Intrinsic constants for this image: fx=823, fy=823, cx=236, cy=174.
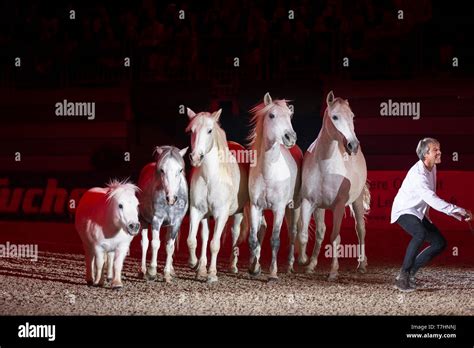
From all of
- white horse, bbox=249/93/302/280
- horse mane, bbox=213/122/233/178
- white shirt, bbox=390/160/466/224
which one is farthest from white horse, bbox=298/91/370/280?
white shirt, bbox=390/160/466/224

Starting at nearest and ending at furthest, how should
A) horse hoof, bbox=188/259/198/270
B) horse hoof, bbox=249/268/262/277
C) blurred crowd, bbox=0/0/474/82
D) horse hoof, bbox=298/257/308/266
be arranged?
horse hoof, bbox=249/268/262/277
horse hoof, bbox=188/259/198/270
horse hoof, bbox=298/257/308/266
blurred crowd, bbox=0/0/474/82

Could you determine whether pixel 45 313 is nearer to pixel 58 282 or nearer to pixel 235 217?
pixel 58 282

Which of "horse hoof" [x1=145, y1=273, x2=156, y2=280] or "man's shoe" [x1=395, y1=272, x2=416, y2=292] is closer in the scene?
"man's shoe" [x1=395, y1=272, x2=416, y2=292]

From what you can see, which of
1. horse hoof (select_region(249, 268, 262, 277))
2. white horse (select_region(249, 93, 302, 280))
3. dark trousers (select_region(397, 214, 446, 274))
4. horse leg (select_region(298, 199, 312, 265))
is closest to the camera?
dark trousers (select_region(397, 214, 446, 274))

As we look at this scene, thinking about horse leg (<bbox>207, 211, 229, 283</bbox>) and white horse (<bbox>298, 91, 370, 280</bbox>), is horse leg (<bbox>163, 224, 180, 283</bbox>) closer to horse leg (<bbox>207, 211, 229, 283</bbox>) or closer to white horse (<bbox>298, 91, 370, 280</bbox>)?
horse leg (<bbox>207, 211, 229, 283</bbox>)

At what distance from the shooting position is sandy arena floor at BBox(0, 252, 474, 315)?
8031mm

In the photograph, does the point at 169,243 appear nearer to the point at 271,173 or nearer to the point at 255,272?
the point at 255,272

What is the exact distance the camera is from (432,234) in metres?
8.56

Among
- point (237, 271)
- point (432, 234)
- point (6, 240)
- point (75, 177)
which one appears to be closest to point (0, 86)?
point (75, 177)

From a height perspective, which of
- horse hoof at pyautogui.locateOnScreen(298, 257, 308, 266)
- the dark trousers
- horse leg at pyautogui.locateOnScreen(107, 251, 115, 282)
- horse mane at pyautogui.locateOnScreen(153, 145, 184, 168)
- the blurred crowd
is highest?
the blurred crowd

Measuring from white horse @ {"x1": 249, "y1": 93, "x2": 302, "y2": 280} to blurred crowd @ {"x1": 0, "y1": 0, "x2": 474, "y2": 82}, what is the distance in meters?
6.93

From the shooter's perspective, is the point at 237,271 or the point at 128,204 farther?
the point at 237,271

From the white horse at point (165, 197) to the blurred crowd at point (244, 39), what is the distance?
24.7ft
